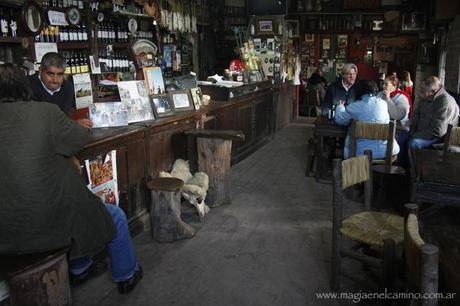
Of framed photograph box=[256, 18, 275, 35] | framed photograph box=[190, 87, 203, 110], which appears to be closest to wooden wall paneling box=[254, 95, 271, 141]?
framed photograph box=[256, 18, 275, 35]

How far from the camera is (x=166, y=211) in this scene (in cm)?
379

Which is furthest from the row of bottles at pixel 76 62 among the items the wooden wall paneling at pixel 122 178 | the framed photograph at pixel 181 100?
the wooden wall paneling at pixel 122 178

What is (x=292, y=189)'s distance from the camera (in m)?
5.45

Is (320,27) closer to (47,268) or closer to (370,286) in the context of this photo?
(370,286)

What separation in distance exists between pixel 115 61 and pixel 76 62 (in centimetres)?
87

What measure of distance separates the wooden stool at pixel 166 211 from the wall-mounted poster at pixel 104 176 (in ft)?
1.02

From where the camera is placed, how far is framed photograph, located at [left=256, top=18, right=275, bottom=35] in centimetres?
888

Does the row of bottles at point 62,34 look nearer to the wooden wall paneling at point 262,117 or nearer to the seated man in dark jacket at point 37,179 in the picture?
the wooden wall paneling at point 262,117

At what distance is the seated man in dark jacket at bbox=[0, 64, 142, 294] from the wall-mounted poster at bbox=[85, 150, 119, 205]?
2.73 feet

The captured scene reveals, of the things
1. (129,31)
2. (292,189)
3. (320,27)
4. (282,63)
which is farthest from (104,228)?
(320,27)

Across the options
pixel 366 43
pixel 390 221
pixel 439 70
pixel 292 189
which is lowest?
pixel 292 189

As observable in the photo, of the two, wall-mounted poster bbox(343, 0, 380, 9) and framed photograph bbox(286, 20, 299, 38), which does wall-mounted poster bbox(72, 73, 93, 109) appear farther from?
wall-mounted poster bbox(343, 0, 380, 9)

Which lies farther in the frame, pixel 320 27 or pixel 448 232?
pixel 320 27

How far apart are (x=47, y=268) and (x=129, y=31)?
→ 541 centimetres
